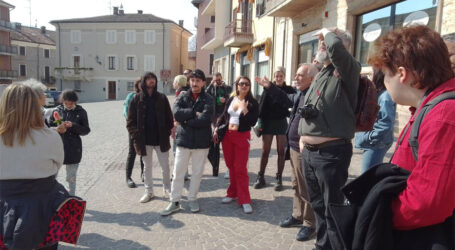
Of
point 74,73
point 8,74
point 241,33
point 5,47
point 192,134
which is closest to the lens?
point 192,134

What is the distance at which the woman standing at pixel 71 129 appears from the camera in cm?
436

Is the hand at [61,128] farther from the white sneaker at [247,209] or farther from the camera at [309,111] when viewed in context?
the camera at [309,111]

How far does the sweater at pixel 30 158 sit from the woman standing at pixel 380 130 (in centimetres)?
325

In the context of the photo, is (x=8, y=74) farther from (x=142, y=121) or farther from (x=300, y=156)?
(x=300, y=156)

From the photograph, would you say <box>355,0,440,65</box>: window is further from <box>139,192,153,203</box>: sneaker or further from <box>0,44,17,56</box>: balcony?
<box>0,44,17,56</box>: balcony

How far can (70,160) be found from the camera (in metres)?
4.37

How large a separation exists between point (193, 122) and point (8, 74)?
186 feet

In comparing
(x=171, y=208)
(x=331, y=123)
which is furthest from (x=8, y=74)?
(x=331, y=123)

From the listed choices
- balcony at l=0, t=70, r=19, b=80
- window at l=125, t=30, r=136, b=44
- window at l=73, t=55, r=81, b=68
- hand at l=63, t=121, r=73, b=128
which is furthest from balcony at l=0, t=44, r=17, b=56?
hand at l=63, t=121, r=73, b=128

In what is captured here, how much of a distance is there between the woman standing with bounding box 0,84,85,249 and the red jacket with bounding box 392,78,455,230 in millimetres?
2389

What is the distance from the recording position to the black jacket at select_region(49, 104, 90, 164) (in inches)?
172

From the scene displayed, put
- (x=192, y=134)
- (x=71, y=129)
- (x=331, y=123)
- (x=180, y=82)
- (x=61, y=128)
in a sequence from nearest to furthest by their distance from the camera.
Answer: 1. (x=331, y=123)
2. (x=61, y=128)
3. (x=71, y=129)
4. (x=192, y=134)
5. (x=180, y=82)

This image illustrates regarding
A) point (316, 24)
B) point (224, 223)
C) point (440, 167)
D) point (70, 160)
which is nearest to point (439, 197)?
point (440, 167)

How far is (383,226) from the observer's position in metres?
1.44
